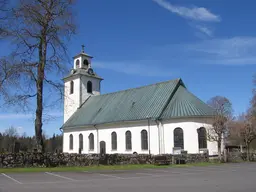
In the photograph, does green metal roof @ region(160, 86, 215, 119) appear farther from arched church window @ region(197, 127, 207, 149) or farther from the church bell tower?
the church bell tower

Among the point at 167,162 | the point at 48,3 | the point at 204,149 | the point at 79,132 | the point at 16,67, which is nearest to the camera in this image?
the point at 16,67

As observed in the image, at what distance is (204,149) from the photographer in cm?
3216

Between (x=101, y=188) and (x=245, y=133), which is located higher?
(x=245, y=133)

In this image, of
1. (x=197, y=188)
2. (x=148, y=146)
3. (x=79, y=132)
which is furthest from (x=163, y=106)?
(x=197, y=188)

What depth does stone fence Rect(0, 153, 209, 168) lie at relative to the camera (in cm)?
2272

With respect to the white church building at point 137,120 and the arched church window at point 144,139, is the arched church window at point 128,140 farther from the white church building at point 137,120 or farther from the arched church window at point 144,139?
the arched church window at point 144,139

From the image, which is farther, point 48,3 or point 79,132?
point 79,132

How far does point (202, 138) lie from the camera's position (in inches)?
1282

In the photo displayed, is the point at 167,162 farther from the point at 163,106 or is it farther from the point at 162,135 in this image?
the point at 163,106

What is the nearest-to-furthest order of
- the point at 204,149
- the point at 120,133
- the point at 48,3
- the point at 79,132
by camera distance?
1. the point at 48,3
2. the point at 204,149
3. the point at 120,133
4. the point at 79,132

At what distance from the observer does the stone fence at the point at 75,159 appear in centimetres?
2272

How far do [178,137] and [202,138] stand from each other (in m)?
2.72

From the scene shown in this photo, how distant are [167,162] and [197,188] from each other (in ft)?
50.0

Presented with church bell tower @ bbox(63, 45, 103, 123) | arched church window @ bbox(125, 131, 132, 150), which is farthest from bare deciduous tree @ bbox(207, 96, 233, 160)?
church bell tower @ bbox(63, 45, 103, 123)
